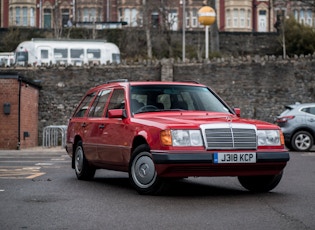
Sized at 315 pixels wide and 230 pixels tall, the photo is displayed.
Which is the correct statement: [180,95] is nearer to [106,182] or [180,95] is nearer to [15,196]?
[106,182]

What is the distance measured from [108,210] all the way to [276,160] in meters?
2.71

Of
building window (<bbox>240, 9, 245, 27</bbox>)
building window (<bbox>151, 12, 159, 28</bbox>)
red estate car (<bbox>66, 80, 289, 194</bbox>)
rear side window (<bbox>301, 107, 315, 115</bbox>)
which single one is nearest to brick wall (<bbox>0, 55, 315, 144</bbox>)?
rear side window (<bbox>301, 107, 315, 115</bbox>)

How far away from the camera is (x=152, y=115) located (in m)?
11.2

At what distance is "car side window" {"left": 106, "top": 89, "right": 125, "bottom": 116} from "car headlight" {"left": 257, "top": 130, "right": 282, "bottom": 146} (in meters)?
2.36

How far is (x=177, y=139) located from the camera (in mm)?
10188

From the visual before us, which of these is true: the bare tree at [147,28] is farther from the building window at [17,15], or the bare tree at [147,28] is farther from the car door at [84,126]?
the car door at [84,126]

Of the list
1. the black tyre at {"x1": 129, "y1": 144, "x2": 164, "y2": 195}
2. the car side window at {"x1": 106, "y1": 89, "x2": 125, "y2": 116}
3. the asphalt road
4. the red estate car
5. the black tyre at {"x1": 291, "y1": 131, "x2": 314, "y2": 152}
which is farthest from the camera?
the black tyre at {"x1": 291, "y1": 131, "x2": 314, "y2": 152}

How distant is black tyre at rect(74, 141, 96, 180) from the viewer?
13.1 meters

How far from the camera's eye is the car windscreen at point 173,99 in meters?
11.8

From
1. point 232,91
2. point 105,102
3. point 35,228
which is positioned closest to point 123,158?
point 105,102

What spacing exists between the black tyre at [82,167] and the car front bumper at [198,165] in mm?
3097

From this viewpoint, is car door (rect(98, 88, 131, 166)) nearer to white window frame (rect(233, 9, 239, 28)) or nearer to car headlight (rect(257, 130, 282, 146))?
car headlight (rect(257, 130, 282, 146))

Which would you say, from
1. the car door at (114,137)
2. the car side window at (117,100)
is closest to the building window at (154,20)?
the car side window at (117,100)

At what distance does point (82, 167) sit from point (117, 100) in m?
1.63
